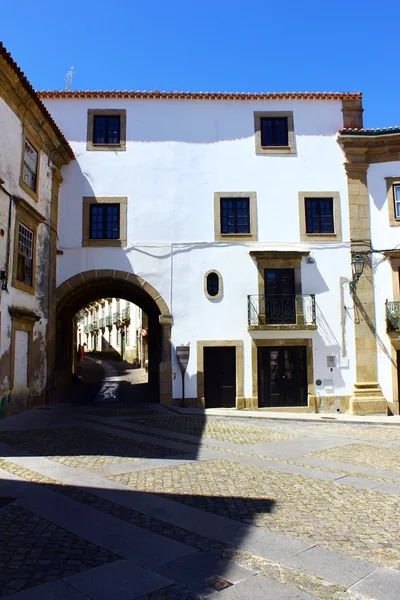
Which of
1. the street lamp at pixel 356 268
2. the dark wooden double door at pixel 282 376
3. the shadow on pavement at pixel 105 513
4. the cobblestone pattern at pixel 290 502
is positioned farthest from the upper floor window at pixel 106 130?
the cobblestone pattern at pixel 290 502

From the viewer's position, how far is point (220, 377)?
55.1ft

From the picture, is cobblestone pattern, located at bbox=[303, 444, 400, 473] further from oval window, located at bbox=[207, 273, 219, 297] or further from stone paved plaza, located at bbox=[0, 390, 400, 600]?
oval window, located at bbox=[207, 273, 219, 297]

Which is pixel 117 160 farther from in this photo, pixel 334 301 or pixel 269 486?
pixel 269 486

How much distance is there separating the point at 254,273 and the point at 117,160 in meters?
6.05

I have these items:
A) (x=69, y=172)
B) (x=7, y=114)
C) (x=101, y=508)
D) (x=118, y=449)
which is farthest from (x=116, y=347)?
(x=101, y=508)

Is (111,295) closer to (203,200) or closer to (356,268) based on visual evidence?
(203,200)

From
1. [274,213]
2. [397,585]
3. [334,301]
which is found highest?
[274,213]

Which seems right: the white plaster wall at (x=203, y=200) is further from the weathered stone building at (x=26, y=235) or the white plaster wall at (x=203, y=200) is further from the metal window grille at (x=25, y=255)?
the metal window grille at (x=25, y=255)

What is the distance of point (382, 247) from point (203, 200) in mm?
6247

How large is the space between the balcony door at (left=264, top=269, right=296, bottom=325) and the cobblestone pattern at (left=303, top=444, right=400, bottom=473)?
23.4ft

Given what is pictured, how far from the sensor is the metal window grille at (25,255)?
1394 cm

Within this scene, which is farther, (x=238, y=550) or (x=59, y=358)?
(x=59, y=358)

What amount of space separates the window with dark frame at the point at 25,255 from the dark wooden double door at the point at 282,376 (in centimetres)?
762

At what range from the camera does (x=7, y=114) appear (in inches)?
516
